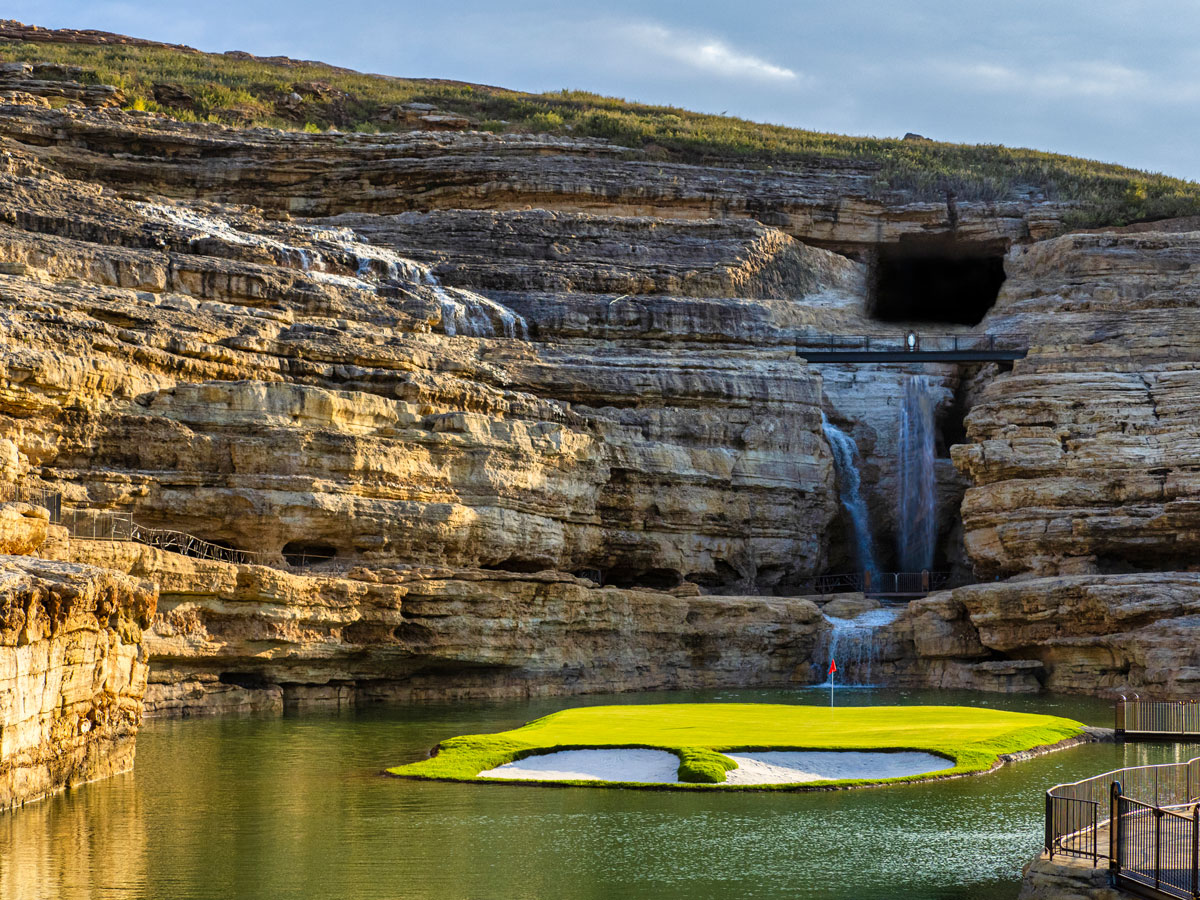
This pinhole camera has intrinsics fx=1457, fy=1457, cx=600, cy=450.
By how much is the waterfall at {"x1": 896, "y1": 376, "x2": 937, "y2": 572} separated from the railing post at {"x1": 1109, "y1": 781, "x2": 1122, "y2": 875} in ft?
136

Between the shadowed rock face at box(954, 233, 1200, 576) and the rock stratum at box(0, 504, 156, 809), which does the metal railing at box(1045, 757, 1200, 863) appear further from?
the shadowed rock face at box(954, 233, 1200, 576)

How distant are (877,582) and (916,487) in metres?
4.30

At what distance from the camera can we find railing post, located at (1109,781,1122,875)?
599 inches

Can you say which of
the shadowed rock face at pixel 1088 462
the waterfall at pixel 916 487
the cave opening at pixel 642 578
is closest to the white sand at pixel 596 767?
the cave opening at pixel 642 578

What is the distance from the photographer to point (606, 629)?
149 feet

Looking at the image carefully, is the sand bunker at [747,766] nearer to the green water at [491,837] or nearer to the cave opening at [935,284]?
the green water at [491,837]

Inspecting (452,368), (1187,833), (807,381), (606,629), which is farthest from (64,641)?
(807,381)

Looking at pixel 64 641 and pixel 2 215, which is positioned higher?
pixel 2 215

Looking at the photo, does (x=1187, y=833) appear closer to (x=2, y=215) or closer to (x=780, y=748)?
(x=780, y=748)

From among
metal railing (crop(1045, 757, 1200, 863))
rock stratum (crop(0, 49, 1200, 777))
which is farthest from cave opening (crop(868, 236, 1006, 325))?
metal railing (crop(1045, 757, 1200, 863))

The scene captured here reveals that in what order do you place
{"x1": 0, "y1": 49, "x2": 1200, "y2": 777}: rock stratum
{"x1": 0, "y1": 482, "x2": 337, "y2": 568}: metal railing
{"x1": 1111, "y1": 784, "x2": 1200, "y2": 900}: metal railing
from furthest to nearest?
1. {"x1": 0, "y1": 49, "x2": 1200, "y2": 777}: rock stratum
2. {"x1": 0, "y1": 482, "x2": 337, "y2": 568}: metal railing
3. {"x1": 1111, "y1": 784, "x2": 1200, "y2": 900}: metal railing

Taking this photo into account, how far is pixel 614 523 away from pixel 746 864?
3321 centimetres

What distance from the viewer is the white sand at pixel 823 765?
2545cm

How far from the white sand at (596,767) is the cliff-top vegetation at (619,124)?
52511mm
